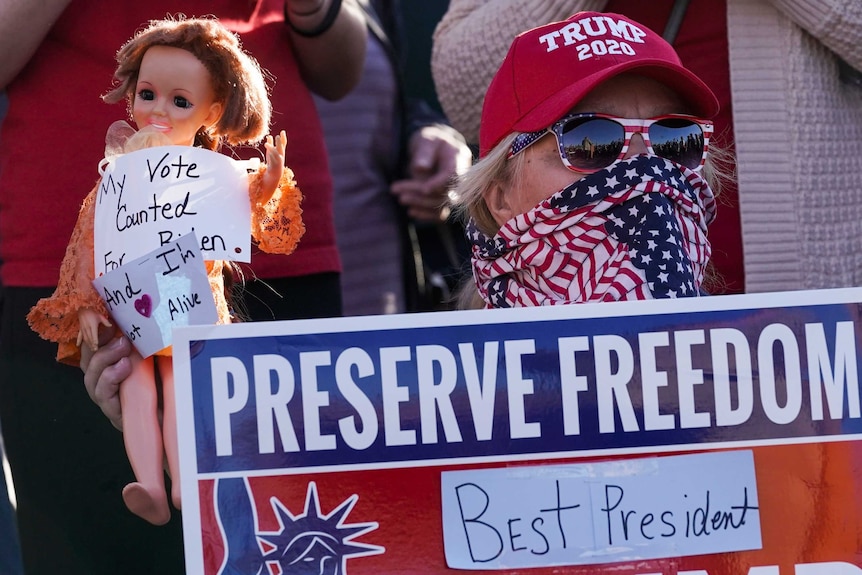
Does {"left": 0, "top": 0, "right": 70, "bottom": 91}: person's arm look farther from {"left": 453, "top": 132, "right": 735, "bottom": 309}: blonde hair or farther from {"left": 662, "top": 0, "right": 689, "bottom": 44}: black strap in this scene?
{"left": 662, "top": 0, "right": 689, "bottom": 44}: black strap

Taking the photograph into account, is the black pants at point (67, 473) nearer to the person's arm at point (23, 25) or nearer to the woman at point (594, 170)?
the person's arm at point (23, 25)

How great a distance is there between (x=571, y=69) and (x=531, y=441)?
627 mm

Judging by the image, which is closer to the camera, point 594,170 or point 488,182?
point 594,170

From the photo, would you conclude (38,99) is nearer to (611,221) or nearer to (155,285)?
(155,285)

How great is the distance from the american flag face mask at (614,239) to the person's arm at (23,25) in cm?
84

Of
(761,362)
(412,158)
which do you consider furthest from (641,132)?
(412,158)

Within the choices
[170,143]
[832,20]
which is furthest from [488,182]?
[832,20]

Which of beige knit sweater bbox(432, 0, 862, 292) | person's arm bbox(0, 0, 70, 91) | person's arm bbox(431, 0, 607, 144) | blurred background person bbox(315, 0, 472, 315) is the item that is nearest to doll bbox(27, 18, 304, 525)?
person's arm bbox(0, 0, 70, 91)

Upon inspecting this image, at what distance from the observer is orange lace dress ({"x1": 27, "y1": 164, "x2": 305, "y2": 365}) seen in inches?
68.7

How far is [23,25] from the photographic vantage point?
2.01m

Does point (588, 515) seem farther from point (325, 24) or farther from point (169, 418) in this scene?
point (325, 24)

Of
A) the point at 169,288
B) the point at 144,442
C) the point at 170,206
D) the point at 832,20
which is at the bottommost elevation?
the point at 144,442

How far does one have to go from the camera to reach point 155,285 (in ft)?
5.49

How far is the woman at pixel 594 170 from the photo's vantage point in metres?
1.71
